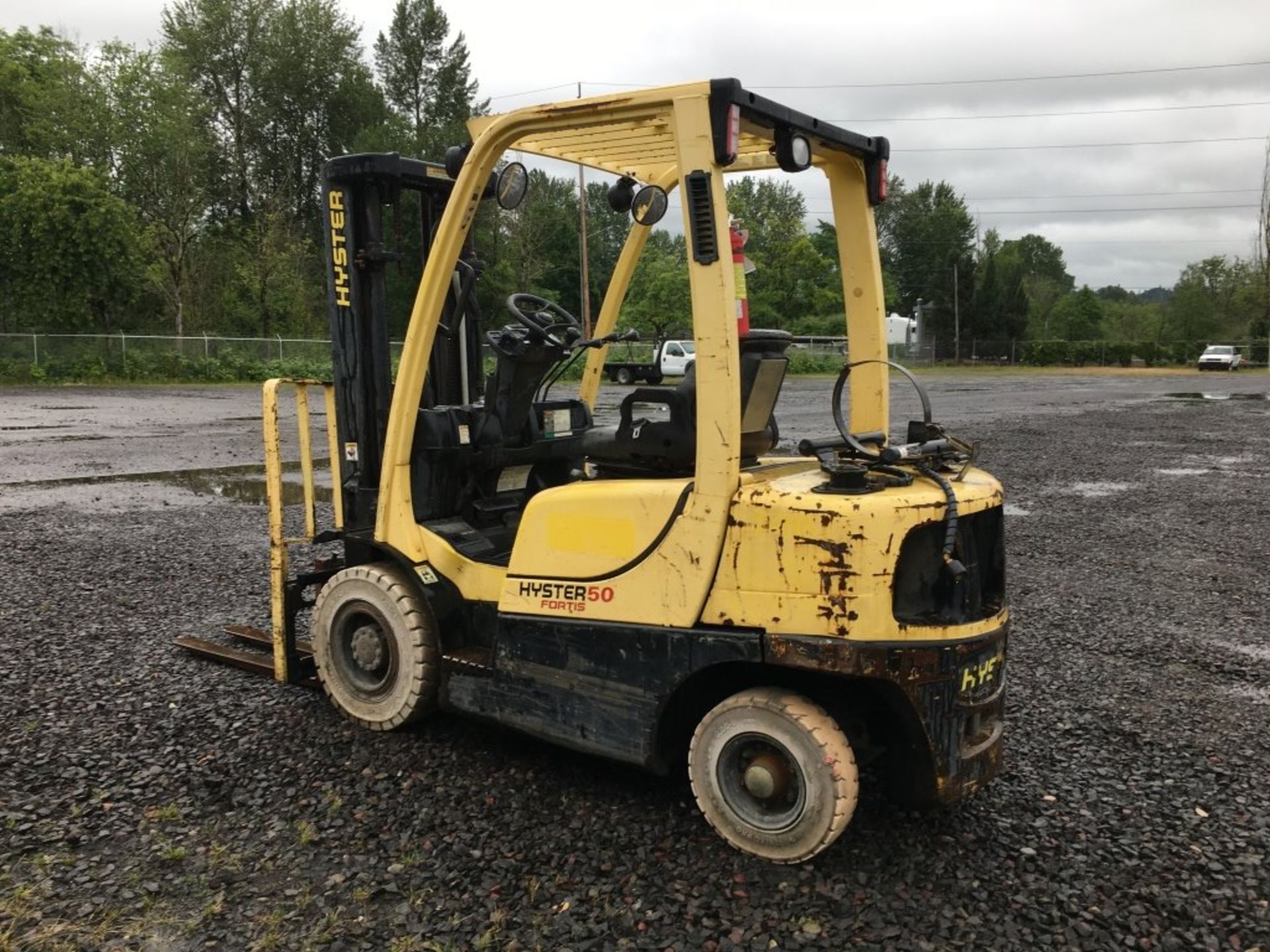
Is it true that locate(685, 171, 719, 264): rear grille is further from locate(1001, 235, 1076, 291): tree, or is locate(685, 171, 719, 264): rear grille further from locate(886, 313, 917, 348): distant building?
locate(1001, 235, 1076, 291): tree

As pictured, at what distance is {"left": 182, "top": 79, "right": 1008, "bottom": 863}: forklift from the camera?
3273 millimetres

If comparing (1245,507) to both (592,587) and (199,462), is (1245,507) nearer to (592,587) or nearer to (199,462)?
(592,587)

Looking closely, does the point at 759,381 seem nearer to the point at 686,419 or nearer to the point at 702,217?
the point at 686,419

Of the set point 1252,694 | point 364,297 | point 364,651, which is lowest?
point 1252,694

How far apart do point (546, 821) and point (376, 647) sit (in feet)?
4.16

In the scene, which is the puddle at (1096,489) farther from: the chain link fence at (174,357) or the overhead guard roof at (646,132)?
the chain link fence at (174,357)

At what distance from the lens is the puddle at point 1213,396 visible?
103 feet

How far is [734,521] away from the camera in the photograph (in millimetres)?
3344

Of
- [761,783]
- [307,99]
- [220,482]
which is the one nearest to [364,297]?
[761,783]

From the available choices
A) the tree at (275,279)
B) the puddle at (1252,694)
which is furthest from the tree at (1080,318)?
the puddle at (1252,694)

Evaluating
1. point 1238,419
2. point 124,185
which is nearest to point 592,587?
point 1238,419

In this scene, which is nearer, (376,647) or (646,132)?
(646,132)

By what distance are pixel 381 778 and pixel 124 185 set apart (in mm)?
45784

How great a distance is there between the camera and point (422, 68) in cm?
6319
